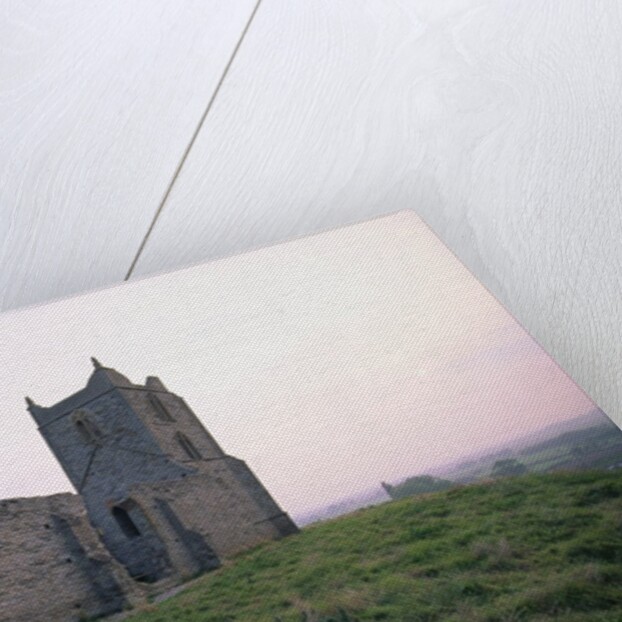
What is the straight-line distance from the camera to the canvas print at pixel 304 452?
9.93ft

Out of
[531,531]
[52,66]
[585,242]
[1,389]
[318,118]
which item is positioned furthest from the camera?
[52,66]

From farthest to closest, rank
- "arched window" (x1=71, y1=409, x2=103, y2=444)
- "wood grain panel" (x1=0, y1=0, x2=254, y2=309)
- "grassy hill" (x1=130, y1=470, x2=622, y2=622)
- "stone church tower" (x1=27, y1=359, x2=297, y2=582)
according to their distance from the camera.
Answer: "wood grain panel" (x1=0, y1=0, x2=254, y2=309), "arched window" (x1=71, y1=409, x2=103, y2=444), "stone church tower" (x1=27, y1=359, x2=297, y2=582), "grassy hill" (x1=130, y1=470, x2=622, y2=622)

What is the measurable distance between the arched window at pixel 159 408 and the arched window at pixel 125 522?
342 mm

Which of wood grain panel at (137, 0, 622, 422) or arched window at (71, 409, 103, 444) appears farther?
wood grain panel at (137, 0, 622, 422)

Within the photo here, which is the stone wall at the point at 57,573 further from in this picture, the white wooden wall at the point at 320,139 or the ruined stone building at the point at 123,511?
the white wooden wall at the point at 320,139

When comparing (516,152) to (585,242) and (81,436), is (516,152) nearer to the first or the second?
(585,242)

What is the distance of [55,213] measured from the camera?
16.7 feet

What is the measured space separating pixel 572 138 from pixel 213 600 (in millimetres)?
2957

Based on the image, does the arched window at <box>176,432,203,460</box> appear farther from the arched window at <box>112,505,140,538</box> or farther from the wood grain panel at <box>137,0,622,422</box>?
the wood grain panel at <box>137,0,622,422</box>

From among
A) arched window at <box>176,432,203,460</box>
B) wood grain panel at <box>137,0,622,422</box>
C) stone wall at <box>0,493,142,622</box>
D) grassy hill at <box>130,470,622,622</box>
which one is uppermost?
wood grain panel at <box>137,0,622,422</box>

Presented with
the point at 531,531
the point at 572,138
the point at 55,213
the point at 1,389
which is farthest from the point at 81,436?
the point at 572,138

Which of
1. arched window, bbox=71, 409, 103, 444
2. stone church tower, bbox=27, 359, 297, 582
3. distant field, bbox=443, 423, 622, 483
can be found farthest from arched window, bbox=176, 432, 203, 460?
distant field, bbox=443, 423, 622, 483

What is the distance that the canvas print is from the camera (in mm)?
3025

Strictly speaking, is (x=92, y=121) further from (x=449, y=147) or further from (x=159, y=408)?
(x=159, y=408)
